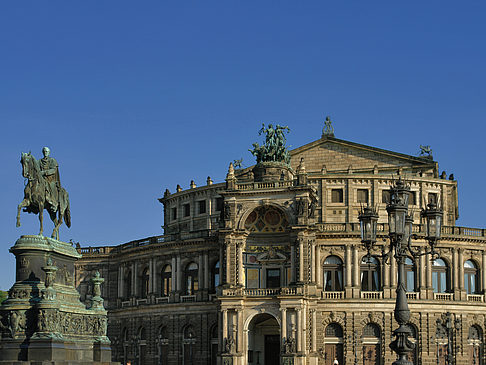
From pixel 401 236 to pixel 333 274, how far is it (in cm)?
4664

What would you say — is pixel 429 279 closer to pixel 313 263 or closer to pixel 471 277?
pixel 471 277

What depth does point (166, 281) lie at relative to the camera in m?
84.4

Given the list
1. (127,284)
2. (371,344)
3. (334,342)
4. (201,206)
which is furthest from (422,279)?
(127,284)

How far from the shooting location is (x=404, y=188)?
107 ft

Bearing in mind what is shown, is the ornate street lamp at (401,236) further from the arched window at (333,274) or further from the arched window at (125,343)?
the arched window at (125,343)

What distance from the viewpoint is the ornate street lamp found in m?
28.8

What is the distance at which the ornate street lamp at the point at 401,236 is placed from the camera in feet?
94.3

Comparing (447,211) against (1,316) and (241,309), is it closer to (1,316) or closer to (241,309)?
(241,309)

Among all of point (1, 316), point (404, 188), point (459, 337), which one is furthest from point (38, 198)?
point (459, 337)

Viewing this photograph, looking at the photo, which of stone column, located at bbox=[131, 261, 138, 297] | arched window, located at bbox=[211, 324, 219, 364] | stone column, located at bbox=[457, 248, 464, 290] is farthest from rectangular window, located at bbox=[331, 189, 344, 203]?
stone column, located at bbox=[131, 261, 138, 297]

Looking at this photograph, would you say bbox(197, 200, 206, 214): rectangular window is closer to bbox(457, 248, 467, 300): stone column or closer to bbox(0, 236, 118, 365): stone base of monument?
bbox(457, 248, 467, 300): stone column

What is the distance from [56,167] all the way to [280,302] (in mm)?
41593

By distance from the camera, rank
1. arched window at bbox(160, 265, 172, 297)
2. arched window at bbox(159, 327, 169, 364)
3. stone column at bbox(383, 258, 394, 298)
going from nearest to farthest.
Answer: stone column at bbox(383, 258, 394, 298)
arched window at bbox(159, 327, 169, 364)
arched window at bbox(160, 265, 172, 297)

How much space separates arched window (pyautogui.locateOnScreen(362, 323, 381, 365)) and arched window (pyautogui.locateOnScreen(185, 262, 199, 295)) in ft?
56.4
